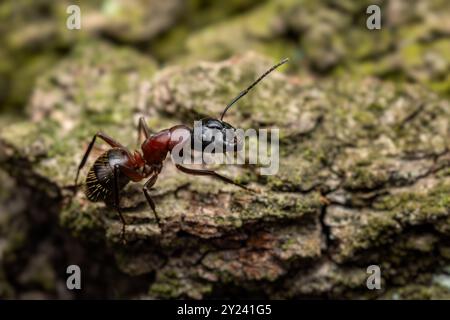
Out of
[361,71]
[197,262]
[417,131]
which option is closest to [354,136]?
[417,131]

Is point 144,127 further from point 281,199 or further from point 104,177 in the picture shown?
point 281,199

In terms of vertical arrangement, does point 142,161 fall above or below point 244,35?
below

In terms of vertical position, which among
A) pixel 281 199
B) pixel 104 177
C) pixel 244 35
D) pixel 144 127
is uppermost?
pixel 244 35

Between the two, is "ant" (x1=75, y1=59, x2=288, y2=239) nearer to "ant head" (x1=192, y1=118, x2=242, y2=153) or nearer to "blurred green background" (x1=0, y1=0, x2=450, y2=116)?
"ant head" (x1=192, y1=118, x2=242, y2=153)

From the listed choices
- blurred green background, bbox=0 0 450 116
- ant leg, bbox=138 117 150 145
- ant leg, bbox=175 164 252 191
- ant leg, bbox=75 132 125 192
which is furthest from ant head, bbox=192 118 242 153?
blurred green background, bbox=0 0 450 116

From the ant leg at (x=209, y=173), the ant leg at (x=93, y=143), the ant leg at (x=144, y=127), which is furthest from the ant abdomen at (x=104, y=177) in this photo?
the ant leg at (x=209, y=173)

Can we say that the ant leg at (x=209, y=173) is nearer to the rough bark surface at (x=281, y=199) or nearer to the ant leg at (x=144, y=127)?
the rough bark surface at (x=281, y=199)

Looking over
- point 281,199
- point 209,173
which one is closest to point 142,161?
point 209,173
